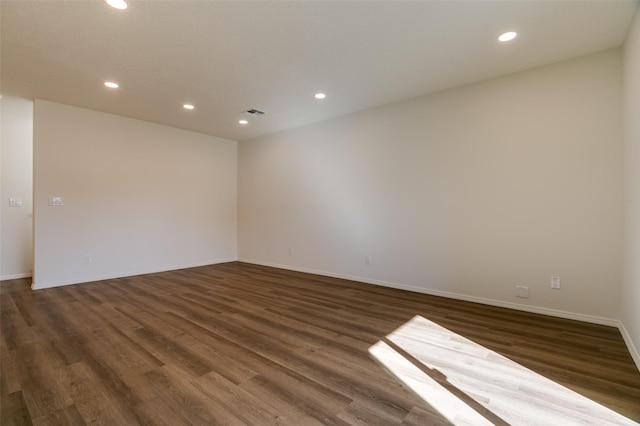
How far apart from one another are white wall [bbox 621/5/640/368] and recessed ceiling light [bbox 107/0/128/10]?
A: 397cm

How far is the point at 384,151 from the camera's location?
173 inches

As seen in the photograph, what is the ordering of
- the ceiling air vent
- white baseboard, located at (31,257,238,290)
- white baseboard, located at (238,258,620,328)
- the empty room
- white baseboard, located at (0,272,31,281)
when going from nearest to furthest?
the empty room → white baseboard, located at (238,258,620,328) → white baseboard, located at (31,257,238,290) → the ceiling air vent → white baseboard, located at (0,272,31,281)

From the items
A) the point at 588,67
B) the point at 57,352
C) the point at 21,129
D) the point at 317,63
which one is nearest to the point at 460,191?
the point at 588,67

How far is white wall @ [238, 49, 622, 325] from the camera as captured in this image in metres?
2.89

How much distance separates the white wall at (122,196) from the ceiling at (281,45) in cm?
76

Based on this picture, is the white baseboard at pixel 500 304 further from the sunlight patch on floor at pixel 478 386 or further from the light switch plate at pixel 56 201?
the light switch plate at pixel 56 201

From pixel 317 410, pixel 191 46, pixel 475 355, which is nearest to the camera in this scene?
pixel 317 410

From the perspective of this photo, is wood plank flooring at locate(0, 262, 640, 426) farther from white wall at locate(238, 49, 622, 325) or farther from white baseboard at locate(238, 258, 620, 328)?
white wall at locate(238, 49, 622, 325)

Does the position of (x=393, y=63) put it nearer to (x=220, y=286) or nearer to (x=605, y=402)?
(x=605, y=402)

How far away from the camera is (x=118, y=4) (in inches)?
87.2

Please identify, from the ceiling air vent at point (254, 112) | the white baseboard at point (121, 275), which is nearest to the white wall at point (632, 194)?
the ceiling air vent at point (254, 112)

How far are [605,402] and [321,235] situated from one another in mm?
3924

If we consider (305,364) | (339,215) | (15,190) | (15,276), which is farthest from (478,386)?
(15,190)

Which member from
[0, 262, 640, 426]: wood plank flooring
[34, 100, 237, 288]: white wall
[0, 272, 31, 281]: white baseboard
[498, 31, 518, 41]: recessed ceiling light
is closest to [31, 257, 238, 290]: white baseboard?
[34, 100, 237, 288]: white wall
